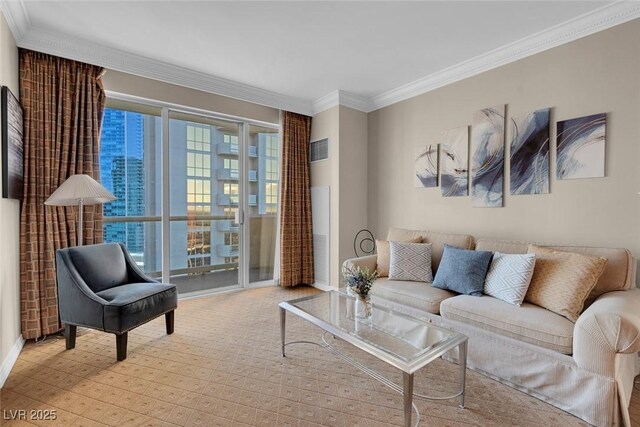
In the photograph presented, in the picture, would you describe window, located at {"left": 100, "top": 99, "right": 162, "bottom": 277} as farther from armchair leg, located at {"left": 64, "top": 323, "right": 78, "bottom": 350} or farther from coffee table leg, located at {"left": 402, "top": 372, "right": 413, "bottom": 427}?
coffee table leg, located at {"left": 402, "top": 372, "right": 413, "bottom": 427}

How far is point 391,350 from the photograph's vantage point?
66.9 inches

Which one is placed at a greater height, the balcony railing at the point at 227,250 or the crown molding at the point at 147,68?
the crown molding at the point at 147,68

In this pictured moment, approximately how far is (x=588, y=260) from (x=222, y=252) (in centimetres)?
388

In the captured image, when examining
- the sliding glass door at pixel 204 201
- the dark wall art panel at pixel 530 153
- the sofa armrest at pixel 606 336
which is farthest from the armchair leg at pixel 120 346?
the dark wall art panel at pixel 530 153

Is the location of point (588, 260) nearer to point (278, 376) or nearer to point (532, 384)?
point (532, 384)

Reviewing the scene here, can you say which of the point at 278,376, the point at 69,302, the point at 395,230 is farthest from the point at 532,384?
the point at 69,302

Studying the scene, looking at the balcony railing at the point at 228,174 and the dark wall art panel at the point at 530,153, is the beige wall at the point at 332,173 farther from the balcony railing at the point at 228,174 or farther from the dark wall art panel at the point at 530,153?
the dark wall art panel at the point at 530,153

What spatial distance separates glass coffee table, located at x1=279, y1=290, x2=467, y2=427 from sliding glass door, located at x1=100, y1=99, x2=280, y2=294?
207cm

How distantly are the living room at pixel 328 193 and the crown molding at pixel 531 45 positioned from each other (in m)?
0.01

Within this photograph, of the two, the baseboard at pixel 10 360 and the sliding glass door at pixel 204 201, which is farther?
the sliding glass door at pixel 204 201

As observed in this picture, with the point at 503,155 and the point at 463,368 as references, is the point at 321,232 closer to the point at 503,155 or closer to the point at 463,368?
the point at 503,155

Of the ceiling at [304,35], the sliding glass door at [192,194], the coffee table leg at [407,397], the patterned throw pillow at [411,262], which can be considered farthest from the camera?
the sliding glass door at [192,194]

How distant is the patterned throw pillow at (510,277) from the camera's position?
2260 millimetres

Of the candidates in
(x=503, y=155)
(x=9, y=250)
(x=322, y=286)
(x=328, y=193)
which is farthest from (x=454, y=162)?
(x=9, y=250)
